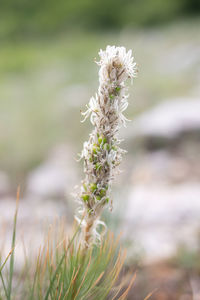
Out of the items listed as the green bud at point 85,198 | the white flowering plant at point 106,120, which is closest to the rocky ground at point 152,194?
the green bud at point 85,198

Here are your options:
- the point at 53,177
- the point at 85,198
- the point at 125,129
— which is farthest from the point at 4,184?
the point at 85,198

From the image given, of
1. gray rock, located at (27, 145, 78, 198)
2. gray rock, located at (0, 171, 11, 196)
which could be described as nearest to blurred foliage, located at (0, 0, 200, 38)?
gray rock, located at (27, 145, 78, 198)

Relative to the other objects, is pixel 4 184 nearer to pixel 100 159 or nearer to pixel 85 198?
pixel 85 198

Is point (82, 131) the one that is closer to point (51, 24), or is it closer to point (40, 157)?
point (40, 157)

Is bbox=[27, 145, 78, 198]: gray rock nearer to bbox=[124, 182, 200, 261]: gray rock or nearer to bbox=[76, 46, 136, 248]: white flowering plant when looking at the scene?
bbox=[124, 182, 200, 261]: gray rock

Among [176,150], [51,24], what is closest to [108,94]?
[176,150]

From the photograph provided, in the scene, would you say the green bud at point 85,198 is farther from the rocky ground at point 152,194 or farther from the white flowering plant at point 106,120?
the rocky ground at point 152,194
